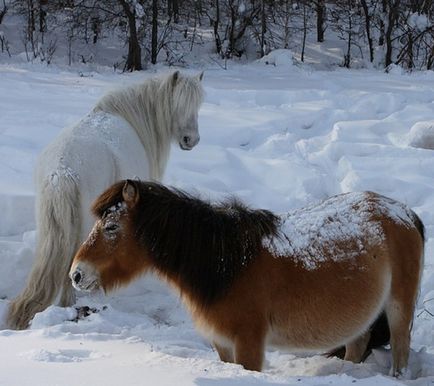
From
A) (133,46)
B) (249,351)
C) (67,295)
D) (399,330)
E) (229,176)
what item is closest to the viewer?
(249,351)

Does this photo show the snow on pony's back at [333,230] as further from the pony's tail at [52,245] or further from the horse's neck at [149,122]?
the horse's neck at [149,122]

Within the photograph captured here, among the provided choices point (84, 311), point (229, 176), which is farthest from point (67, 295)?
point (229, 176)

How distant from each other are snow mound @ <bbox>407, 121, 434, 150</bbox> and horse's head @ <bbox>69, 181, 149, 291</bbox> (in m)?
6.42

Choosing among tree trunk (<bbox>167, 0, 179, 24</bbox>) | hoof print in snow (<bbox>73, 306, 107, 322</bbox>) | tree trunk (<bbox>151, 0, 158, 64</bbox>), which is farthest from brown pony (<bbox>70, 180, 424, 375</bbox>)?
tree trunk (<bbox>167, 0, 179, 24</bbox>)

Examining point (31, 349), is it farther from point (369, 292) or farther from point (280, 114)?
point (280, 114)

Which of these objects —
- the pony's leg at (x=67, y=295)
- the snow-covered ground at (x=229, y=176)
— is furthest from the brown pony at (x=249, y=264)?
the pony's leg at (x=67, y=295)

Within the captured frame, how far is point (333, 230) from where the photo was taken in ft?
11.7

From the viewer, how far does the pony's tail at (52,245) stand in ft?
15.4

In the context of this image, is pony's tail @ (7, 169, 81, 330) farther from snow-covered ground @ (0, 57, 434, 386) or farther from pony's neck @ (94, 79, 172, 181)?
pony's neck @ (94, 79, 172, 181)

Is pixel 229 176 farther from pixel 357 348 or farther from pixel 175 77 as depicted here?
pixel 357 348

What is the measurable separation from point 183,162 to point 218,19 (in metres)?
15.2

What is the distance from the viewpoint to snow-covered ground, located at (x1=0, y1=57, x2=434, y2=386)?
3158mm

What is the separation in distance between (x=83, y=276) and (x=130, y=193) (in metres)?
0.49

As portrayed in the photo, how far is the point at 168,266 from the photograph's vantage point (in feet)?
11.3
